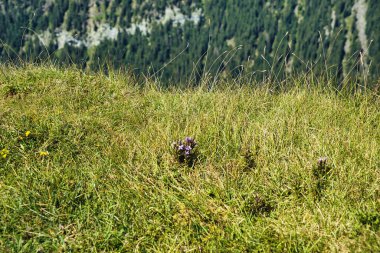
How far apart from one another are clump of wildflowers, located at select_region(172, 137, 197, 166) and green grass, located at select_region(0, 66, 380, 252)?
84 millimetres

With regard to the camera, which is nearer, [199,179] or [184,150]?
[199,179]

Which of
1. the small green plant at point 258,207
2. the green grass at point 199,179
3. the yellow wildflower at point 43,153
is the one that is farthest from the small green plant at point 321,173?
the yellow wildflower at point 43,153

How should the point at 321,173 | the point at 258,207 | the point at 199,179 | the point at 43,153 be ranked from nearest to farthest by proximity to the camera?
1. the point at 258,207
2. the point at 321,173
3. the point at 199,179
4. the point at 43,153

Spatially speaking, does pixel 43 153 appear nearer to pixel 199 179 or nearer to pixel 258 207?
pixel 199 179

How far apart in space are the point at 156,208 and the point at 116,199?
1.49 feet

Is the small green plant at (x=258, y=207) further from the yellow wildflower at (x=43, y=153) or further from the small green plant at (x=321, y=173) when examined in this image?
the yellow wildflower at (x=43, y=153)

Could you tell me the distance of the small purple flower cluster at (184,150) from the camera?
5.42 m

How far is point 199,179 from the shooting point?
4977 millimetres

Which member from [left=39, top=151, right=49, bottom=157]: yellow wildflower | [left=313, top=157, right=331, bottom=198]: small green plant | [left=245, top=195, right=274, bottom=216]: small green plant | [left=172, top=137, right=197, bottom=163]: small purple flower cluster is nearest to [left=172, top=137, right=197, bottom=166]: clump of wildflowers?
[left=172, top=137, right=197, bottom=163]: small purple flower cluster

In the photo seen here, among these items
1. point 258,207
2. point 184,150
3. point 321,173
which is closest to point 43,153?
point 184,150

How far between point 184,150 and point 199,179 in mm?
603

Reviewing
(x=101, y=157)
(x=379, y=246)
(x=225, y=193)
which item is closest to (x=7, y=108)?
(x=101, y=157)

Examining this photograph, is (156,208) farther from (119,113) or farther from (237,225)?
(119,113)

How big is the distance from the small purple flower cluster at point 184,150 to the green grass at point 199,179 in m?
0.09
